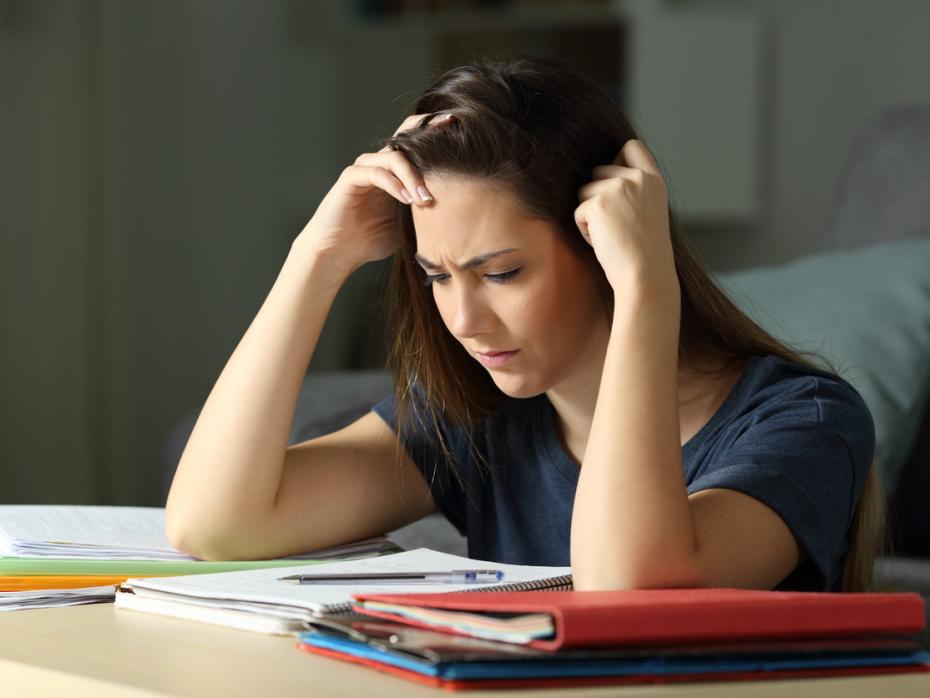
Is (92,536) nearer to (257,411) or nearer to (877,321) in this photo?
(257,411)

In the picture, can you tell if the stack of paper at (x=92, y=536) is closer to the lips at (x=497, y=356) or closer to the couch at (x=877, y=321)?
the lips at (x=497, y=356)

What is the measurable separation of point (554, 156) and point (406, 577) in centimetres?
42

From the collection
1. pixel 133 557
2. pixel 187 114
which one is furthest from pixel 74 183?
pixel 133 557

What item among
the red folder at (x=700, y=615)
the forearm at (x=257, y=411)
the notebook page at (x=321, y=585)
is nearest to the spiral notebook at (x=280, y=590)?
the notebook page at (x=321, y=585)

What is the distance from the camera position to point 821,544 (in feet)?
3.41

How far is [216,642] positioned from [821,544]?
19.2 inches

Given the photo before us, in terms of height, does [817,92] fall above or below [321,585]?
above

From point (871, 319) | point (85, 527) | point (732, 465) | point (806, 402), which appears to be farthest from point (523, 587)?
point (871, 319)

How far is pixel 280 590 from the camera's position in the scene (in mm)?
887

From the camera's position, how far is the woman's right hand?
123 cm

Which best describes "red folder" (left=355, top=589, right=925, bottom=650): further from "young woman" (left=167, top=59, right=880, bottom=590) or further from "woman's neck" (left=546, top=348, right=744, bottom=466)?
"woman's neck" (left=546, top=348, right=744, bottom=466)

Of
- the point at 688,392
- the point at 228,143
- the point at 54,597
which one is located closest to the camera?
the point at 54,597

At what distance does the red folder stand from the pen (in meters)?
0.20

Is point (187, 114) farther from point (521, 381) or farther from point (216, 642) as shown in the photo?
point (216, 642)
